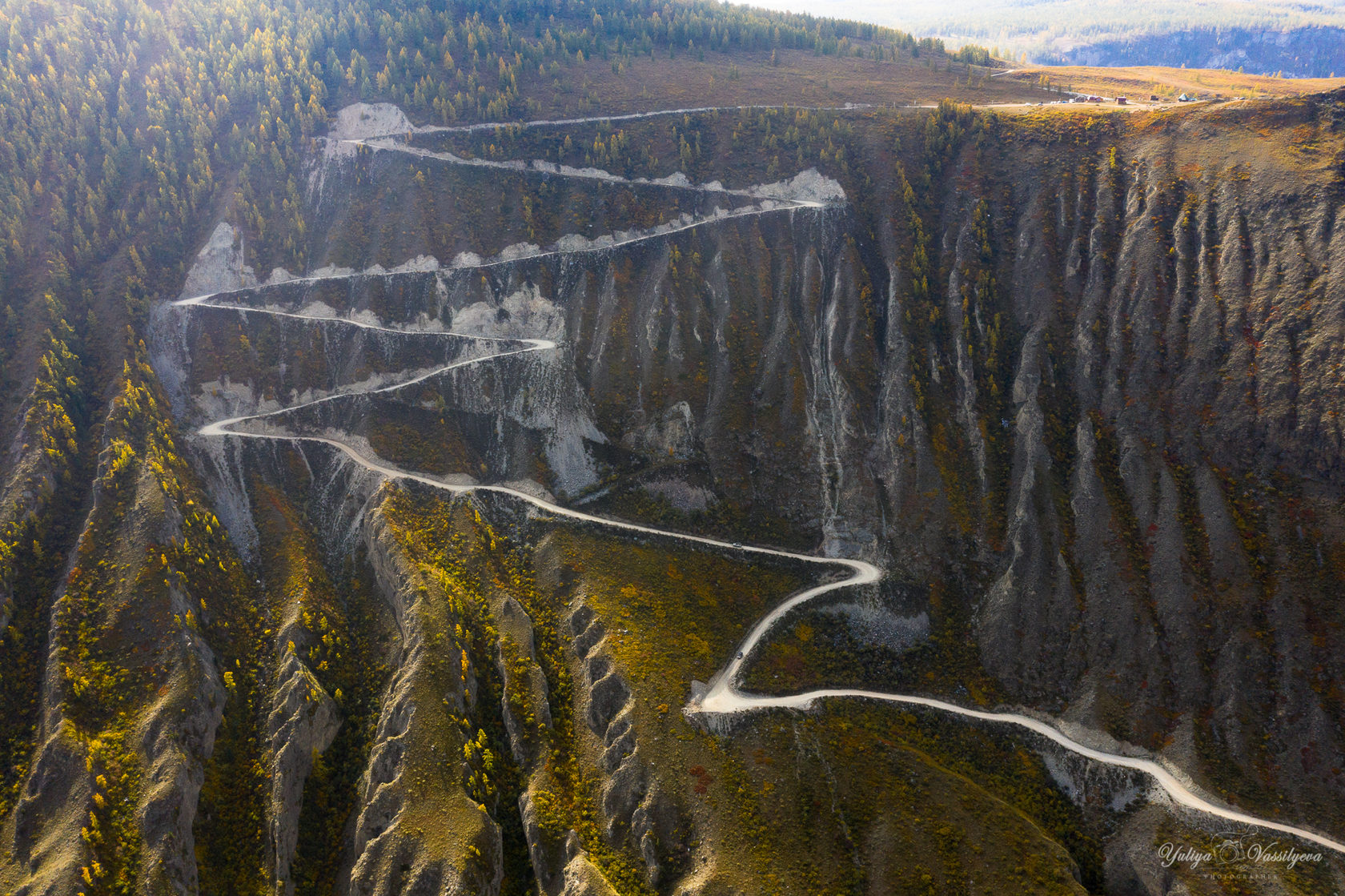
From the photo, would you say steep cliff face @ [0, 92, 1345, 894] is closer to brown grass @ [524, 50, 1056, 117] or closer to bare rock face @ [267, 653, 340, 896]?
bare rock face @ [267, 653, 340, 896]

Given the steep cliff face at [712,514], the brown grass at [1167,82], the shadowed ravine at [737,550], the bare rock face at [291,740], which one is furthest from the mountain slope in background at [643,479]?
the brown grass at [1167,82]

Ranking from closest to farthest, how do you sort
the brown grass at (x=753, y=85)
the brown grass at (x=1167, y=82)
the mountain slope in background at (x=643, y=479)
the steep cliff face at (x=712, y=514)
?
the steep cliff face at (x=712, y=514)
the mountain slope in background at (x=643, y=479)
the brown grass at (x=1167, y=82)
the brown grass at (x=753, y=85)

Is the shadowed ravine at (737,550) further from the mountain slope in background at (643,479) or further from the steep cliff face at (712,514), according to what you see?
the steep cliff face at (712,514)

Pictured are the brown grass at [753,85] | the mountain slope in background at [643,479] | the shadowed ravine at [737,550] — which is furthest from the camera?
the brown grass at [753,85]

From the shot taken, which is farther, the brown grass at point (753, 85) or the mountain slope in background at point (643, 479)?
the brown grass at point (753, 85)

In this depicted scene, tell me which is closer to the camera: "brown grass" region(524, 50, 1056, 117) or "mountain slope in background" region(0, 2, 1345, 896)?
"mountain slope in background" region(0, 2, 1345, 896)

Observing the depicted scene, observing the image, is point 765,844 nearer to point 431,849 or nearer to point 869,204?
point 431,849

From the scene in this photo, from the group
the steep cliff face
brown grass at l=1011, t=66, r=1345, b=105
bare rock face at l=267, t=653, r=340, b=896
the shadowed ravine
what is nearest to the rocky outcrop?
the steep cliff face

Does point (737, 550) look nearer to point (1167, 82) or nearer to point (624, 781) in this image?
point (624, 781)

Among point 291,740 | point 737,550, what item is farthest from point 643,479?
point 291,740
